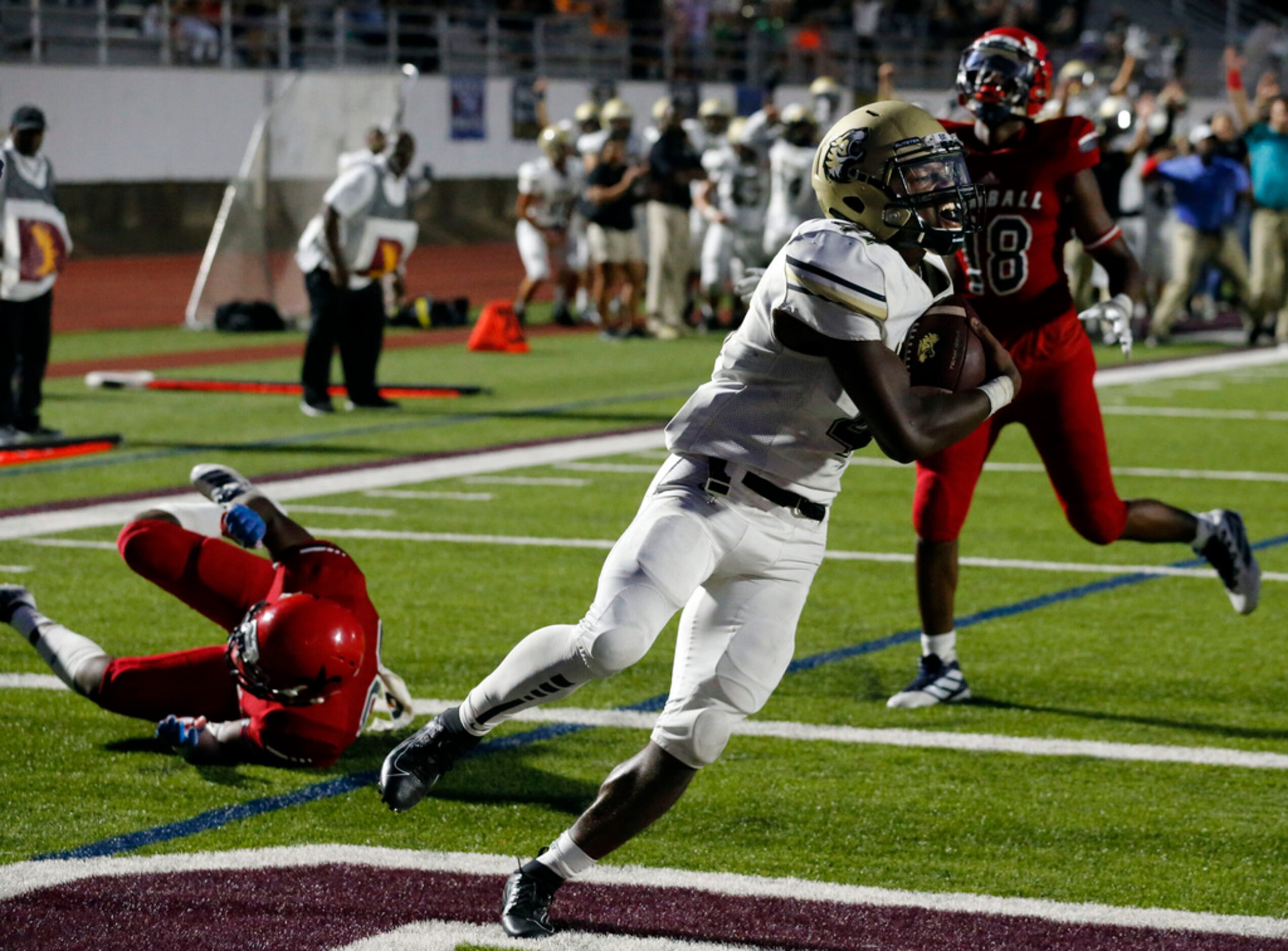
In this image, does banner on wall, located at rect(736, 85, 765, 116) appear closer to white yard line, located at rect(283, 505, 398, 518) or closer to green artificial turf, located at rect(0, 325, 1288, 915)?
green artificial turf, located at rect(0, 325, 1288, 915)

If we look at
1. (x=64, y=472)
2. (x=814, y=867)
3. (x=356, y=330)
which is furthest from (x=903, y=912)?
(x=356, y=330)

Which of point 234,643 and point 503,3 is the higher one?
point 503,3

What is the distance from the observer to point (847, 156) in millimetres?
3867

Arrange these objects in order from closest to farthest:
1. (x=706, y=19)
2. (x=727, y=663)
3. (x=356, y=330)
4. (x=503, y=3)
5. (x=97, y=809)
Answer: (x=727, y=663) < (x=97, y=809) < (x=356, y=330) < (x=503, y=3) < (x=706, y=19)

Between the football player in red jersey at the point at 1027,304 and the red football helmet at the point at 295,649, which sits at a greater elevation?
the football player in red jersey at the point at 1027,304

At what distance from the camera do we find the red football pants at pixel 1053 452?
18.5 feet

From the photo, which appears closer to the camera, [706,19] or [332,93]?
[332,93]

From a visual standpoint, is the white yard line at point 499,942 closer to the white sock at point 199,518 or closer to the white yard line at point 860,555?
the white sock at point 199,518

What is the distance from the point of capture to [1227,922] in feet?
12.4

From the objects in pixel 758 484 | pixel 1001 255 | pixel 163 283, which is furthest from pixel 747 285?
pixel 163 283

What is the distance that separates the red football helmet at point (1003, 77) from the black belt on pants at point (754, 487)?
2.31 m

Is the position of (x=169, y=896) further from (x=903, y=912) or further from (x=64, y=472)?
(x=64, y=472)

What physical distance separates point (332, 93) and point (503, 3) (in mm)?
12922

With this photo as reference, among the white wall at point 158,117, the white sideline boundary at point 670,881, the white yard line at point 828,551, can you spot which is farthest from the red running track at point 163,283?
the white sideline boundary at point 670,881
